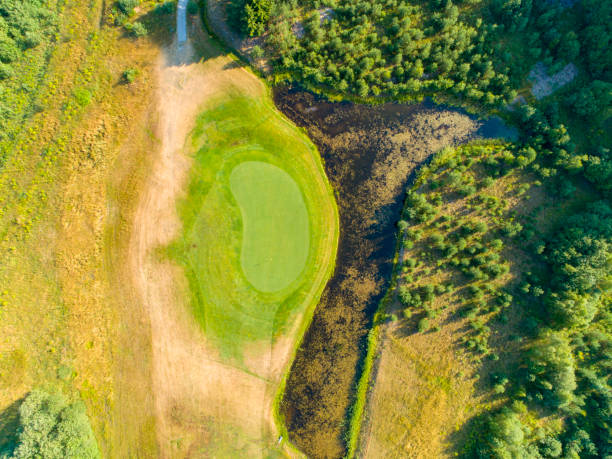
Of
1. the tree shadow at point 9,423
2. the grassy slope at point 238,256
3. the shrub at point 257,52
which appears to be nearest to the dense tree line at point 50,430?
the tree shadow at point 9,423

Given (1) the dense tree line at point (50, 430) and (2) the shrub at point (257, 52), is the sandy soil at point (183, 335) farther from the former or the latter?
(1) the dense tree line at point (50, 430)

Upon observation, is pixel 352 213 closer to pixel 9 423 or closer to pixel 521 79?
pixel 521 79

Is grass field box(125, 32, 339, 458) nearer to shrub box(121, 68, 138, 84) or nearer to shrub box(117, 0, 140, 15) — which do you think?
shrub box(121, 68, 138, 84)

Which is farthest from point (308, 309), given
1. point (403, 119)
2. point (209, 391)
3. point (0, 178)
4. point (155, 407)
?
point (0, 178)

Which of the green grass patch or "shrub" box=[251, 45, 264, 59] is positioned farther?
the green grass patch

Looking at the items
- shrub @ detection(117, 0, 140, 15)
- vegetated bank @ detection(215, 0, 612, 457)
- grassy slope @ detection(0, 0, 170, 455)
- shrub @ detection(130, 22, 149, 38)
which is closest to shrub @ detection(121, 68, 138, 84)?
grassy slope @ detection(0, 0, 170, 455)

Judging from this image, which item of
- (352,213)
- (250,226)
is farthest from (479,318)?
(250,226)
